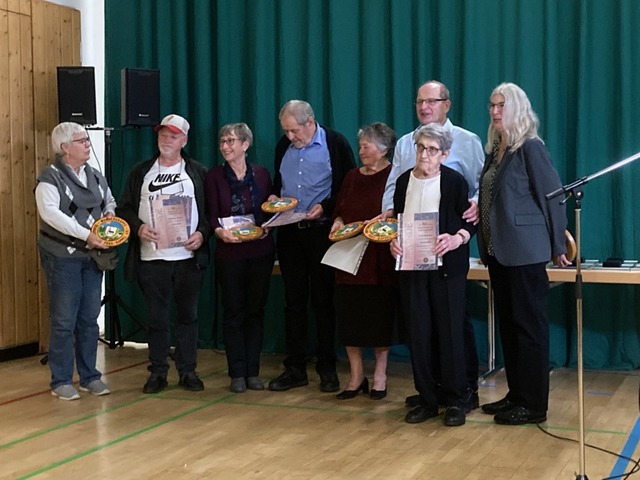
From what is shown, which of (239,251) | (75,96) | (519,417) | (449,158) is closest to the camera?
(519,417)

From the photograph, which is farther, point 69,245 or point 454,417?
point 69,245

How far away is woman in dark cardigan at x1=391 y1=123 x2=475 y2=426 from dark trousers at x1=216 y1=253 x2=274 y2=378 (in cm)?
95

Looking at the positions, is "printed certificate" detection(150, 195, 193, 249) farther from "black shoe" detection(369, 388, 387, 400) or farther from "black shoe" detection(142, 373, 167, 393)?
"black shoe" detection(369, 388, 387, 400)

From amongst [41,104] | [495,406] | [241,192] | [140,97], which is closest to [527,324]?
[495,406]

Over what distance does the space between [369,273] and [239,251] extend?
73 cm

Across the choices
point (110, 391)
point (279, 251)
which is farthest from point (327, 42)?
point (110, 391)

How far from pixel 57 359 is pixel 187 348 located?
68cm

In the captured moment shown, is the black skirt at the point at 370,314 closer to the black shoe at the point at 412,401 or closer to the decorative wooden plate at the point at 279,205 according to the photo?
the black shoe at the point at 412,401

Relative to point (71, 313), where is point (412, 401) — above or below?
below

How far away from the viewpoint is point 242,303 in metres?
4.80

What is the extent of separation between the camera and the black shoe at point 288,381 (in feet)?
15.9

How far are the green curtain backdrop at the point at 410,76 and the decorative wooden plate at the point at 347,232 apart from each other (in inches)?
59.6

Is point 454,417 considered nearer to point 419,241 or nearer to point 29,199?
point 419,241

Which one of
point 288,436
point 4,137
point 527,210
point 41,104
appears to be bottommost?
point 288,436
